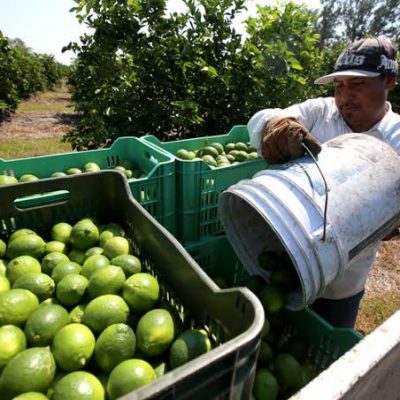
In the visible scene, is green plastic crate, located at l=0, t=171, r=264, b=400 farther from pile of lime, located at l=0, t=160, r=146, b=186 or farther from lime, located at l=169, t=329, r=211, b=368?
pile of lime, located at l=0, t=160, r=146, b=186

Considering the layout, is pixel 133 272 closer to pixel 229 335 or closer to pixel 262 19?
pixel 229 335

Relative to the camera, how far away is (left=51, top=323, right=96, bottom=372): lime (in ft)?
3.98

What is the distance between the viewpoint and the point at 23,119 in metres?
13.6

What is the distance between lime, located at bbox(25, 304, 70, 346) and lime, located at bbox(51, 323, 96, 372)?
0.11 feet

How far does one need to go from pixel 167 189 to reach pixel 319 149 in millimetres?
1022

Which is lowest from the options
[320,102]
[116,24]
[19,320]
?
[19,320]

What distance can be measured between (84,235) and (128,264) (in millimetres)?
357

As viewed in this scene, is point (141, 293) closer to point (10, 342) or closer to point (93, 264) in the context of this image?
point (93, 264)

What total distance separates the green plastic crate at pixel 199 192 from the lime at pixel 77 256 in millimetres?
765

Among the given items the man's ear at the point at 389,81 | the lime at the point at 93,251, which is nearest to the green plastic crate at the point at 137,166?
Answer: the lime at the point at 93,251

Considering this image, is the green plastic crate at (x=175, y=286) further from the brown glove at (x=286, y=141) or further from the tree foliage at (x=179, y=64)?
the tree foliage at (x=179, y=64)

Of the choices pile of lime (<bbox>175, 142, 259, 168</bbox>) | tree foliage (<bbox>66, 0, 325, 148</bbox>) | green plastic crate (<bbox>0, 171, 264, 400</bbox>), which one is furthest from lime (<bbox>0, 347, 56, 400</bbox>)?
tree foliage (<bbox>66, 0, 325, 148</bbox>)

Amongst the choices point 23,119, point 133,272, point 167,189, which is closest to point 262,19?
A: point 167,189

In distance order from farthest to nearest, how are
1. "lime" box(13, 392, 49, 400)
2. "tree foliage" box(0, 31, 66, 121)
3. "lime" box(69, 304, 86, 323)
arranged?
"tree foliage" box(0, 31, 66, 121) → "lime" box(69, 304, 86, 323) → "lime" box(13, 392, 49, 400)
